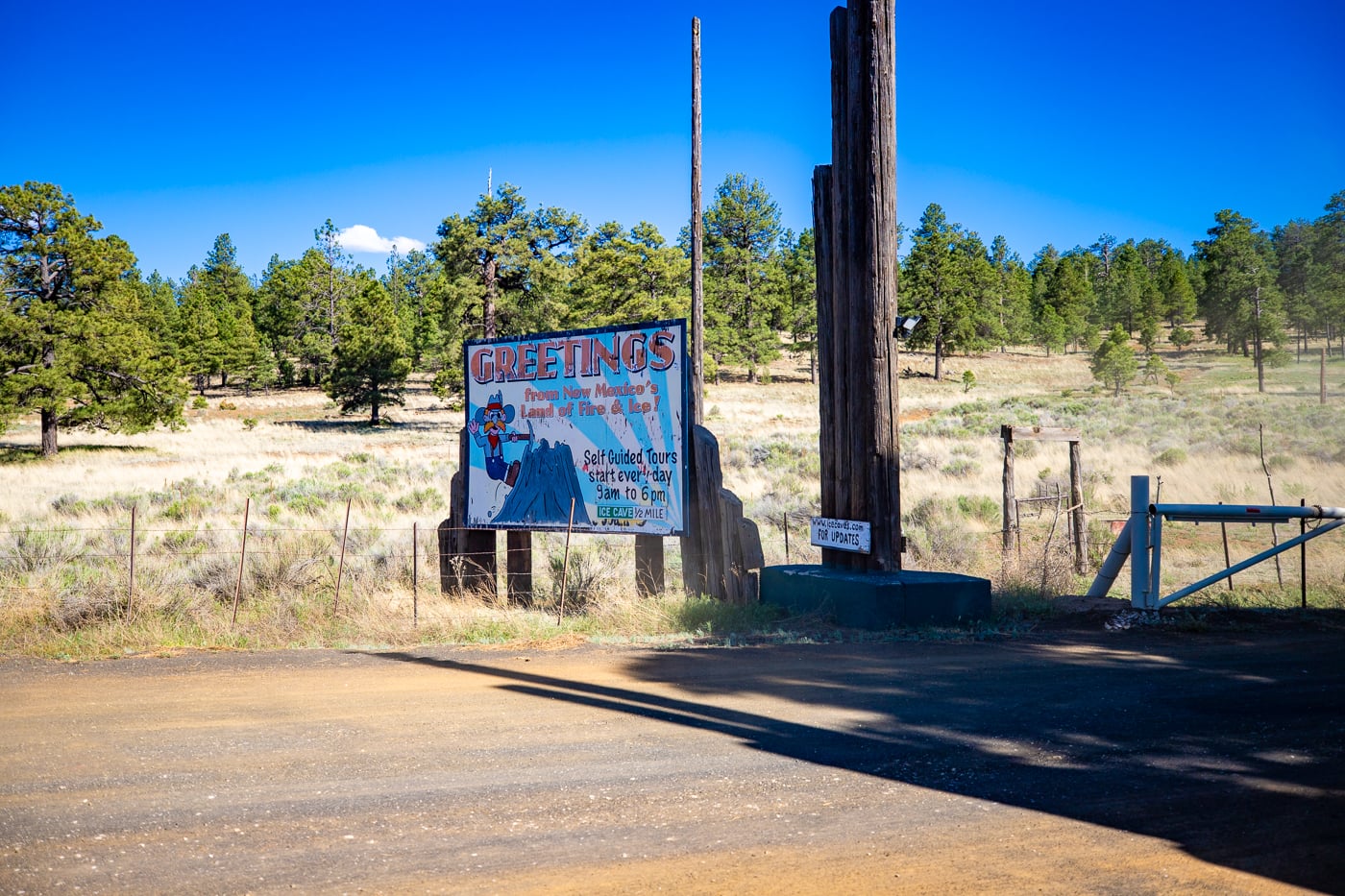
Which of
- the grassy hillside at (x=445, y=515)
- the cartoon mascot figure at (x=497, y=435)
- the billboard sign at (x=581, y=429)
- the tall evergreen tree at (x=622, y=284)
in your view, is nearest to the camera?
the grassy hillside at (x=445, y=515)

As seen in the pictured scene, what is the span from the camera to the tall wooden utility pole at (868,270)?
33.7 feet

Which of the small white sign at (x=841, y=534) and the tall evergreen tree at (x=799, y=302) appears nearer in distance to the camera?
the small white sign at (x=841, y=534)

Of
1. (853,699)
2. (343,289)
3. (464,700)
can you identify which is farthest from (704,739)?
(343,289)

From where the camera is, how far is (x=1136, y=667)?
791 cm

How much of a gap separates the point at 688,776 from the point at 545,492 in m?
6.83

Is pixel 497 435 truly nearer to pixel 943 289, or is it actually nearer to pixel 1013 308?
pixel 943 289

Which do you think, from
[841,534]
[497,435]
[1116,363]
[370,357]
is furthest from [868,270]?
[370,357]

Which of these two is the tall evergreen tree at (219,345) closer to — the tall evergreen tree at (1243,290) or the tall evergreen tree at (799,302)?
the tall evergreen tree at (799,302)

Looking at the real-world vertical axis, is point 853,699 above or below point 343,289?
below

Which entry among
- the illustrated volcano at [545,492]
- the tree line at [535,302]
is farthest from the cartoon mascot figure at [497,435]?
the tree line at [535,302]

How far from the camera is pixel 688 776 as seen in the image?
5.32 m

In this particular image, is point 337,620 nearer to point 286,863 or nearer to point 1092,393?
point 286,863

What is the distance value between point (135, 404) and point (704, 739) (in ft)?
119

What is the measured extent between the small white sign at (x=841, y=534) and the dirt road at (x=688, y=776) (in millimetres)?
2081
